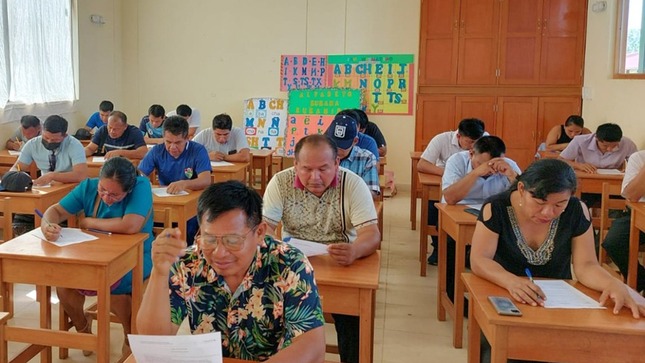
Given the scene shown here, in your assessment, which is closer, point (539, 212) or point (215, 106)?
point (539, 212)

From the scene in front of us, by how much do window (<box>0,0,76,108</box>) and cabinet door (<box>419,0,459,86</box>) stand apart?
4877 mm

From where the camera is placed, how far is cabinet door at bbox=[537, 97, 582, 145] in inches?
302

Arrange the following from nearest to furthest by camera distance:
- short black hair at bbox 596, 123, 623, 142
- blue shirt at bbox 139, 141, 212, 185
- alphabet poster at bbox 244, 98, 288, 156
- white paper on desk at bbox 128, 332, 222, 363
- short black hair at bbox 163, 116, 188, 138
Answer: white paper on desk at bbox 128, 332, 222, 363, short black hair at bbox 163, 116, 188, 138, blue shirt at bbox 139, 141, 212, 185, short black hair at bbox 596, 123, 623, 142, alphabet poster at bbox 244, 98, 288, 156

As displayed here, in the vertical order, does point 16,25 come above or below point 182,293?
above

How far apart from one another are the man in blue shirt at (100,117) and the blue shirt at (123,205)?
190 inches

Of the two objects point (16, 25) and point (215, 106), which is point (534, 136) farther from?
point (16, 25)

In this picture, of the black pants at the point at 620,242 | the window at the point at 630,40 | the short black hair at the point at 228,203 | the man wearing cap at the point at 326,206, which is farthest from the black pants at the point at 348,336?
the window at the point at 630,40

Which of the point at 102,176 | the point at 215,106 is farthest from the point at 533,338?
the point at 215,106

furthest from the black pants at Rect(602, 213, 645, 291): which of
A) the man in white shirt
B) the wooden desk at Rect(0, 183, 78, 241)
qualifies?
the wooden desk at Rect(0, 183, 78, 241)

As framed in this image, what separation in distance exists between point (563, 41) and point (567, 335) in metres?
6.77

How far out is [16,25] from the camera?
21.5 ft

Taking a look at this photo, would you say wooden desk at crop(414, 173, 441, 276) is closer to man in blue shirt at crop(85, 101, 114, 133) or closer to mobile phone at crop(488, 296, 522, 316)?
mobile phone at crop(488, 296, 522, 316)

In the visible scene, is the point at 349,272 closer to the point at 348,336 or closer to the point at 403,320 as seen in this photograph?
the point at 348,336

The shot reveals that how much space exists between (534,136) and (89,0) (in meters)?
6.57
